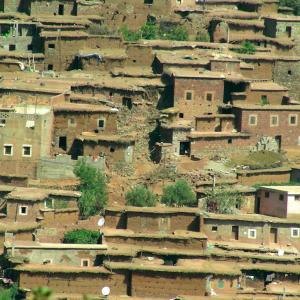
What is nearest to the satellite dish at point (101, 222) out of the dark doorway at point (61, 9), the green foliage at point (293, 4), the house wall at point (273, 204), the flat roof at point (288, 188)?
the house wall at point (273, 204)

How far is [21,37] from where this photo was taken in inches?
1978

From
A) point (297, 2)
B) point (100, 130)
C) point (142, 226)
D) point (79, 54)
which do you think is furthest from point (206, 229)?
point (297, 2)

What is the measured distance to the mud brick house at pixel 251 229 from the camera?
43375 mm

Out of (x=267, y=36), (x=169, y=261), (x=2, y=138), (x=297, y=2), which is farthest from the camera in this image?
(x=297, y=2)

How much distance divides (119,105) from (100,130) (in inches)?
53.7

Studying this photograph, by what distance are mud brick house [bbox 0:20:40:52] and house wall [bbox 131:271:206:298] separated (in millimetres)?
12046

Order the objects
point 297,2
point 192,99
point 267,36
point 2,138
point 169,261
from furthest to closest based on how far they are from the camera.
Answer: point 297,2 → point 267,36 → point 192,99 → point 2,138 → point 169,261

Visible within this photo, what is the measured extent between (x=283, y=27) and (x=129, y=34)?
5.20 m

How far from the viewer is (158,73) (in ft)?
158

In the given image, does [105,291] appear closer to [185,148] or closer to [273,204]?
[273,204]

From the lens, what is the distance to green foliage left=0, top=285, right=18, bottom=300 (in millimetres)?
39344

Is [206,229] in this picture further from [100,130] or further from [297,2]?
[297,2]

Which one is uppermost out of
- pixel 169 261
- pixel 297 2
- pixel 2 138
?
pixel 297 2

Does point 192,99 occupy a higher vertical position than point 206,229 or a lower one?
higher
